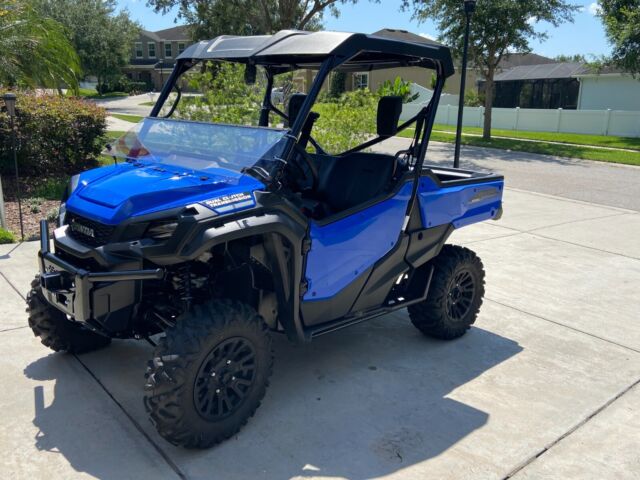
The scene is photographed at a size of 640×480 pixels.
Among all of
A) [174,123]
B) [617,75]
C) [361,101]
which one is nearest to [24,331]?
[174,123]

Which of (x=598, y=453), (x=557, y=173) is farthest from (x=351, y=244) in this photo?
(x=557, y=173)

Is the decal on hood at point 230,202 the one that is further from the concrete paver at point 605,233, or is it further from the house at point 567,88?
the house at point 567,88

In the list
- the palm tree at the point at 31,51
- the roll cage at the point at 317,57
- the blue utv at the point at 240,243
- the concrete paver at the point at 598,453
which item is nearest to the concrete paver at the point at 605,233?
the blue utv at the point at 240,243

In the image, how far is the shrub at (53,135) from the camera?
29.1 feet

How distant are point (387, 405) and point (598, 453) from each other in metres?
1.12

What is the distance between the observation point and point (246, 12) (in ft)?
56.3

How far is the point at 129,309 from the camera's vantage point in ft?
9.79

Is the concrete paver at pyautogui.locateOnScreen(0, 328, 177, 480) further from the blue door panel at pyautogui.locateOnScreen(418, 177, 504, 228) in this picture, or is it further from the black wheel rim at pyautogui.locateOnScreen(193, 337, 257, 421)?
the blue door panel at pyautogui.locateOnScreen(418, 177, 504, 228)

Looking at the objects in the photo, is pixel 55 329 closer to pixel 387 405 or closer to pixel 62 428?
pixel 62 428

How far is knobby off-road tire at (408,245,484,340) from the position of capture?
13.8 ft

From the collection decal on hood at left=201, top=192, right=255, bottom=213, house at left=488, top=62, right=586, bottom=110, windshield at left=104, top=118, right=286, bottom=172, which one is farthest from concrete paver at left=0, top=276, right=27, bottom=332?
house at left=488, top=62, right=586, bottom=110

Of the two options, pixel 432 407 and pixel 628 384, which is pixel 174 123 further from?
pixel 628 384

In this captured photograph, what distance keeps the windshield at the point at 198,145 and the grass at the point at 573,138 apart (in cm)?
1873

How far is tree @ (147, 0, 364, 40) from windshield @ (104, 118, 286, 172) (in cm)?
1249
